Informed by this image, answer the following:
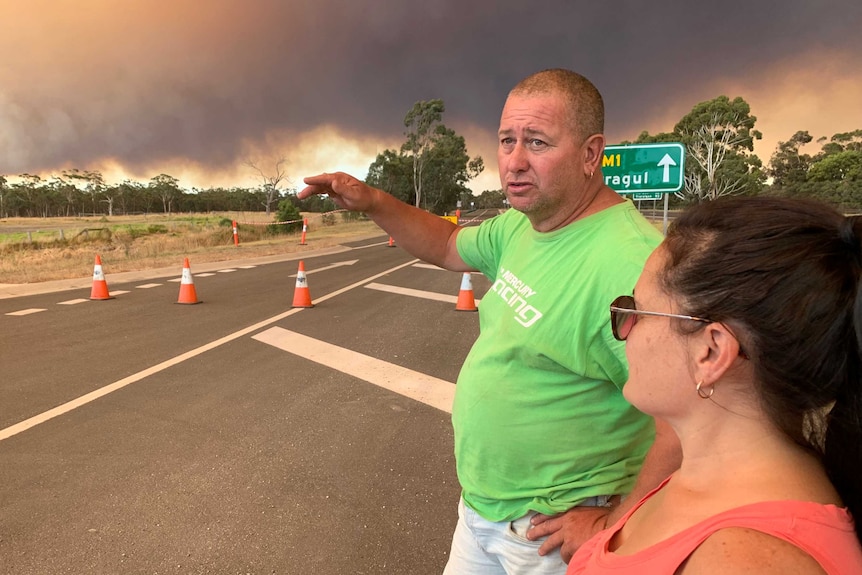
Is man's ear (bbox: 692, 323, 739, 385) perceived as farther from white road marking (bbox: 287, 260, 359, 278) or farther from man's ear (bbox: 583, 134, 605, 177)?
white road marking (bbox: 287, 260, 359, 278)

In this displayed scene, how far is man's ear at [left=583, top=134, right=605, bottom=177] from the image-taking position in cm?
→ 166

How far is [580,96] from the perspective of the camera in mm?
1653

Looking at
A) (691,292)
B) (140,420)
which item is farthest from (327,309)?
(691,292)

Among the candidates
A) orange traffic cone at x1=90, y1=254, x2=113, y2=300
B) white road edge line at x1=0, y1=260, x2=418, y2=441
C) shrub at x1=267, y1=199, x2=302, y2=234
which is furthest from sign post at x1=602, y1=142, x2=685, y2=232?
shrub at x1=267, y1=199, x2=302, y2=234

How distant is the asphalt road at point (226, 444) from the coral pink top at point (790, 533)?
6.52ft

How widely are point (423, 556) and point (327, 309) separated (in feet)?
21.4

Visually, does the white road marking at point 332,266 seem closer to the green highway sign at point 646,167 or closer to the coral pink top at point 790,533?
the green highway sign at point 646,167

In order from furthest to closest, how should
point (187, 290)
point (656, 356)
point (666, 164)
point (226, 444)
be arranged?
point (666, 164), point (187, 290), point (226, 444), point (656, 356)

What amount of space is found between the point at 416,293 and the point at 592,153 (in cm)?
919

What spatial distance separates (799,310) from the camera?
2.63 feet

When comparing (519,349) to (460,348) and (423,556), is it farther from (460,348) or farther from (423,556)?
(460,348)

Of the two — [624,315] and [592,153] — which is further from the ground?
[592,153]

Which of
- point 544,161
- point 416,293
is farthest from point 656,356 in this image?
point 416,293

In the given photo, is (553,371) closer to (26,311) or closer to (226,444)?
(226,444)
